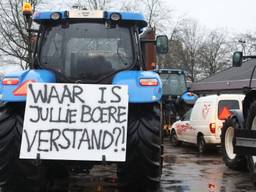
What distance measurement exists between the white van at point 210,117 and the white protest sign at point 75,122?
7943mm

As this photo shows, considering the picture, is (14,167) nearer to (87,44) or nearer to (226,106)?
(87,44)

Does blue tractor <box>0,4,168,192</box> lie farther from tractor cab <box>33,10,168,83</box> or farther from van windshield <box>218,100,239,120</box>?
van windshield <box>218,100,239,120</box>

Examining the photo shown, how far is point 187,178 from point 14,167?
4.12 metres

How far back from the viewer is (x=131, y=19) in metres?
6.70

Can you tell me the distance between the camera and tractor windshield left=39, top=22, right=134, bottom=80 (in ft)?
22.0

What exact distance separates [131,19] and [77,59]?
2.95 feet

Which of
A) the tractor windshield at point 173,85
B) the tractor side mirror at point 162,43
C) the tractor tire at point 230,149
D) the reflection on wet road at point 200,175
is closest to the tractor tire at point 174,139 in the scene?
the reflection on wet road at point 200,175

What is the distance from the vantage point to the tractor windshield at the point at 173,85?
2089cm

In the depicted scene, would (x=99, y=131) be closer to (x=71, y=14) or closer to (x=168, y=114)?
(x=71, y=14)

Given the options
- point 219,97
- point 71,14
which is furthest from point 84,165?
point 219,97

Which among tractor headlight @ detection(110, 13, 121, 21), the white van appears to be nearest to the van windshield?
the white van

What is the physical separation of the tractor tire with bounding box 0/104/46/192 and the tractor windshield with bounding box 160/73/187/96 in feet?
49.4

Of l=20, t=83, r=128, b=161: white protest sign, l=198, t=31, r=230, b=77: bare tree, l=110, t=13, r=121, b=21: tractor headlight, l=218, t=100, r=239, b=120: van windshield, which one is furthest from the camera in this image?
l=198, t=31, r=230, b=77: bare tree

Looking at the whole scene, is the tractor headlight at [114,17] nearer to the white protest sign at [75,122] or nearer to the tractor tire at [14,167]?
the white protest sign at [75,122]
